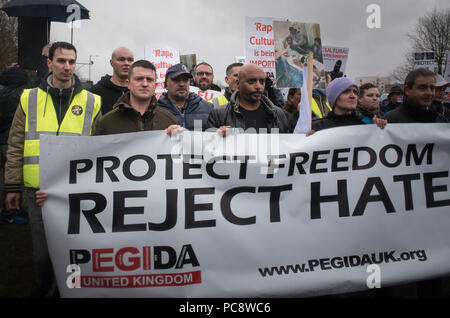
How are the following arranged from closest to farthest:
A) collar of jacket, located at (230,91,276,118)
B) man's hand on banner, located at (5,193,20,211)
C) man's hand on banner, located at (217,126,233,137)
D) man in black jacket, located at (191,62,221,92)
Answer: man's hand on banner, located at (5,193,20,211), man's hand on banner, located at (217,126,233,137), collar of jacket, located at (230,91,276,118), man in black jacket, located at (191,62,221,92)

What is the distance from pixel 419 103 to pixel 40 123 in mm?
3164

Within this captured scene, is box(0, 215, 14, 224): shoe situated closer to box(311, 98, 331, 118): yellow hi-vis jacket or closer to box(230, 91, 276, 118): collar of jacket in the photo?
box(230, 91, 276, 118): collar of jacket

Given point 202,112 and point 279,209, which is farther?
point 202,112

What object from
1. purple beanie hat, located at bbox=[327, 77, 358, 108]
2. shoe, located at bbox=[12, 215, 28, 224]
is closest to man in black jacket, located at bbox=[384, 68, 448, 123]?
purple beanie hat, located at bbox=[327, 77, 358, 108]

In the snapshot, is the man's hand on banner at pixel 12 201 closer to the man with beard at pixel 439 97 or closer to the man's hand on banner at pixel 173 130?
the man's hand on banner at pixel 173 130

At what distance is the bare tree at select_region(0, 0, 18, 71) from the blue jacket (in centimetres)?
2620

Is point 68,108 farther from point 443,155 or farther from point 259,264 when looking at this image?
point 443,155

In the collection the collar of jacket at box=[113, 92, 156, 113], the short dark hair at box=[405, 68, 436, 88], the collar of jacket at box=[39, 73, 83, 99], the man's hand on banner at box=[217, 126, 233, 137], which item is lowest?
the man's hand on banner at box=[217, 126, 233, 137]

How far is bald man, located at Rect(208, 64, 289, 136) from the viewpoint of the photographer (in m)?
3.29

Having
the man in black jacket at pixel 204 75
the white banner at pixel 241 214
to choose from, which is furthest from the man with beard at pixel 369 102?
the man in black jacket at pixel 204 75

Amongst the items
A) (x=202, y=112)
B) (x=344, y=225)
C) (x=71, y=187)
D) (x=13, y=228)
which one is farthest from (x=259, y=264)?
(x=13, y=228)

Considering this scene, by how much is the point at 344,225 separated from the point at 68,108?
2242 mm

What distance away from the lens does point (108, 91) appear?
4488 millimetres

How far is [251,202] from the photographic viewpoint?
277 cm
